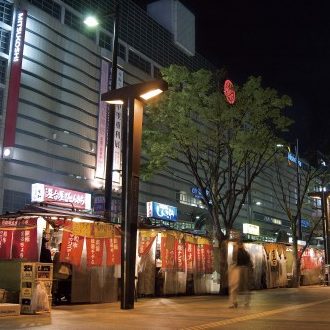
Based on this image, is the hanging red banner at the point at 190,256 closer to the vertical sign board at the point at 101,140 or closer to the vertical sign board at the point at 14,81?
the vertical sign board at the point at 14,81

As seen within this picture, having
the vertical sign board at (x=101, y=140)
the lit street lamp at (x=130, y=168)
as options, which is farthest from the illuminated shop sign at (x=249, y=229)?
the lit street lamp at (x=130, y=168)

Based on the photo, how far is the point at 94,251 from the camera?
1594 centimetres

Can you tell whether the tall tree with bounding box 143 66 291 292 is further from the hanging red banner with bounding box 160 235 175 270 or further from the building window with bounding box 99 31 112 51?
the building window with bounding box 99 31 112 51

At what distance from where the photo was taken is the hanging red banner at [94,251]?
15.8 m

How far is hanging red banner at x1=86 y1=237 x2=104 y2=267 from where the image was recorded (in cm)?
1577

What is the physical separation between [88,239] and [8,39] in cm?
1868

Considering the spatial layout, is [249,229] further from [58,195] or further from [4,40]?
[4,40]

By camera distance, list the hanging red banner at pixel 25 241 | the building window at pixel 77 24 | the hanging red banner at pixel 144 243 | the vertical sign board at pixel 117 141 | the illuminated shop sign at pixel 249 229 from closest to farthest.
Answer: the hanging red banner at pixel 25 241 < the hanging red banner at pixel 144 243 < the vertical sign board at pixel 117 141 < the building window at pixel 77 24 < the illuminated shop sign at pixel 249 229

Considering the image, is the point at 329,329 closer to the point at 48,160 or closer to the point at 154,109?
the point at 154,109

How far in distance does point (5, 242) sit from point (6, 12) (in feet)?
64.4

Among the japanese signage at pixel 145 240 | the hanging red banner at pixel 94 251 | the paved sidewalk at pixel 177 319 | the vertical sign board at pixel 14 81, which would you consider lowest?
the paved sidewalk at pixel 177 319

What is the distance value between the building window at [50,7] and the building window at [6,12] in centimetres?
225

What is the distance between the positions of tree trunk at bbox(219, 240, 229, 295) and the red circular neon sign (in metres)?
6.45

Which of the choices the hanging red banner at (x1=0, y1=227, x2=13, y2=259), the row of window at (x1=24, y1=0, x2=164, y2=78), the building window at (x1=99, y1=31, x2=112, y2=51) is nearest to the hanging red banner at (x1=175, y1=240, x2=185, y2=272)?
the hanging red banner at (x1=0, y1=227, x2=13, y2=259)
